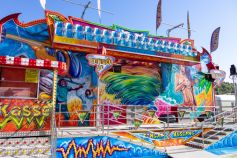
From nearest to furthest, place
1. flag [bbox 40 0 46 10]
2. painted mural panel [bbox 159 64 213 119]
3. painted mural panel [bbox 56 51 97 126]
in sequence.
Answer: flag [bbox 40 0 46 10] → painted mural panel [bbox 56 51 97 126] → painted mural panel [bbox 159 64 213 119]

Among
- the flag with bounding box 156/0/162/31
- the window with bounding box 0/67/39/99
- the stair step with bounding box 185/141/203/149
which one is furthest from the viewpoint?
the flag with bounding box 156/0/162/31

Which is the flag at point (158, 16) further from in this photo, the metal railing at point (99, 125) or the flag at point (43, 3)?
the flag at point (43, 3)

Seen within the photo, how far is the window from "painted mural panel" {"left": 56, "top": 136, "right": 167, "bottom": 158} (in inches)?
94.8

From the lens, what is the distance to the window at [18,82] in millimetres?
9406

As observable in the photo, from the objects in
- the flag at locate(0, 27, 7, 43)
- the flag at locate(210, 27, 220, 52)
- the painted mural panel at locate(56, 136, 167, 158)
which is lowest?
the painted mural panel at locate(56, 136, 167, 158)

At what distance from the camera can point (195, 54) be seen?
18203mm

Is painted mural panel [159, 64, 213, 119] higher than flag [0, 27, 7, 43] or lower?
lower

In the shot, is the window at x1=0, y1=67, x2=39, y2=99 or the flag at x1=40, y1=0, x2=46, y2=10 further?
the flag at x1=40, y1=0, x2=46, y2=10

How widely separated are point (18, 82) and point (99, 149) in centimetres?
446

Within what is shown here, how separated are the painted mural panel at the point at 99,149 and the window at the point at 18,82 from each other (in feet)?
7.90

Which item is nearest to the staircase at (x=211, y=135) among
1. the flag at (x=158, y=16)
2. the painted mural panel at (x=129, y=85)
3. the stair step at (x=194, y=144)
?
the stair step at (x=194, y=144)

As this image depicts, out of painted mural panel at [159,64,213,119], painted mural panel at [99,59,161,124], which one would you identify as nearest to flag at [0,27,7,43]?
painted mural panel at [99,59,161,124]

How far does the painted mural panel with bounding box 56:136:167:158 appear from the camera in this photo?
9445mm

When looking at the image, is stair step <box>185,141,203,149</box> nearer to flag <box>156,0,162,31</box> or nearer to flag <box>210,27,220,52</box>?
flag <box>156,0,162,31</box>
